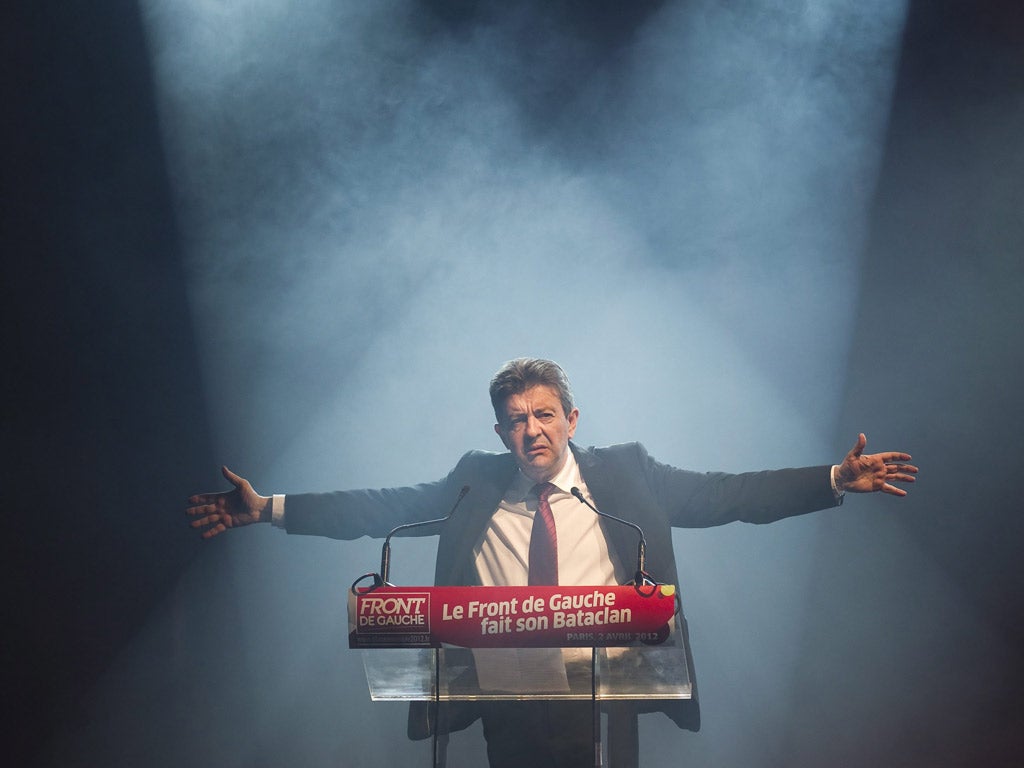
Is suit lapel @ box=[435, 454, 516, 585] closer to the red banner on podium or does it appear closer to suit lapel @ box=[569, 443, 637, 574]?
suit lapel @ box=[569, 443, 637, 574]

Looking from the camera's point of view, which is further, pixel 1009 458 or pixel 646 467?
pixel 1009 458

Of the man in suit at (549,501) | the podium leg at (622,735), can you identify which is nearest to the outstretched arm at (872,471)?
the man in suit at (549,501)

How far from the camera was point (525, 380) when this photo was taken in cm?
306

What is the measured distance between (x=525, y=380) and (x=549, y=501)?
1.35ft

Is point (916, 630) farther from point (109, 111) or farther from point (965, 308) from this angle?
point (109, 111)

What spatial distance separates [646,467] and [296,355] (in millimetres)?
1786

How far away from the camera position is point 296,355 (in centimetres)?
411

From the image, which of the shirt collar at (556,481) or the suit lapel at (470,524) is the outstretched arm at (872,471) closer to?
the shirt collar at (556,481)

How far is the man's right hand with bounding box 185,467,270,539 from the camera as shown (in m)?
2.89

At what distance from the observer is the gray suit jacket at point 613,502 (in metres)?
2.88

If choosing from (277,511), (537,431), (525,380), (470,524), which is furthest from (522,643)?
(277,511)

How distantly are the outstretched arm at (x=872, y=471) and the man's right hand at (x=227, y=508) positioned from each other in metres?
1.87

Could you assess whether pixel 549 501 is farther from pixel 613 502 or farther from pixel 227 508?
pixel 227 508

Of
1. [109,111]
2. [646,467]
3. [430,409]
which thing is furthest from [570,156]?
[109,111]
